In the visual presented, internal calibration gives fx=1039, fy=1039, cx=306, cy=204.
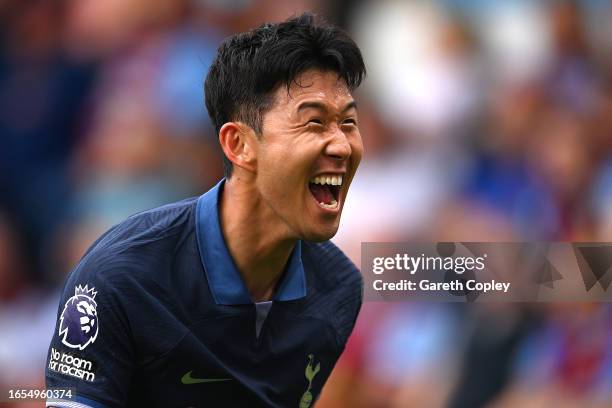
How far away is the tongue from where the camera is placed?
3.01 metres

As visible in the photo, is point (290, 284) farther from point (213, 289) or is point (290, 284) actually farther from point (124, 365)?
point (124, 365)

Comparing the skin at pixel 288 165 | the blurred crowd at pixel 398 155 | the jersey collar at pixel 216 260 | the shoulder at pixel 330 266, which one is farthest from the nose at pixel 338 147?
the blurred crowd at pixel 398 155

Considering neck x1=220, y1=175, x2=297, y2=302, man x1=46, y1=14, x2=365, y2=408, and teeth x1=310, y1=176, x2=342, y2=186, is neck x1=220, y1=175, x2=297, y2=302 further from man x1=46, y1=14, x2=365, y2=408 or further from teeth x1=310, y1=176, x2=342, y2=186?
teeth x1=310, y1=176, x2=342, y2=186

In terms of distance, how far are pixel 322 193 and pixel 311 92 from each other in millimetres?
299

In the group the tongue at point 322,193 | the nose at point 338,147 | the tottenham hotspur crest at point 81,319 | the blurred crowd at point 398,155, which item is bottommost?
the tottenham hotspur crest at point 81,319

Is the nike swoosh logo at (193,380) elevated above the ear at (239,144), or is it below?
below

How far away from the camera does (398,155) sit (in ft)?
15.6

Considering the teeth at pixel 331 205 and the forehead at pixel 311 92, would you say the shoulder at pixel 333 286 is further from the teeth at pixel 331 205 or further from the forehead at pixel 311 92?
the forehead at pixel 311 92

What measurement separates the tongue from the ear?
18 centimetres

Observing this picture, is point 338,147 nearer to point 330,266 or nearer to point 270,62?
point 270,62

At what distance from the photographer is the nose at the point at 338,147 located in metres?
2.90

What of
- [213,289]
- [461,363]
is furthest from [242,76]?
[461,363]

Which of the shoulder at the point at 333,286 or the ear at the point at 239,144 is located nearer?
the ear at the point at 239,144

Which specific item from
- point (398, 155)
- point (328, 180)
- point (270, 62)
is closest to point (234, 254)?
point (328, 180)
